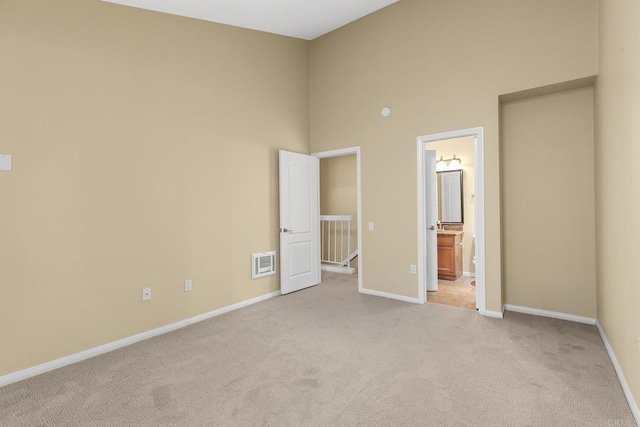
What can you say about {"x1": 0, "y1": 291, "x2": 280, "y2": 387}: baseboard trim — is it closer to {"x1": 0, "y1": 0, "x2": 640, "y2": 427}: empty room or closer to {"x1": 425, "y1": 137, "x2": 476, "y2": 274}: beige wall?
{"x1": 0, "y1": 0, "x2": 640, "y2": 427}: empty room

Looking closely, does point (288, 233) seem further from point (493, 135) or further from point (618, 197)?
point (618, 197)

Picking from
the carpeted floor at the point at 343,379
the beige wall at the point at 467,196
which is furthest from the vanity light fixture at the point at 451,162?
the carpeted floor at the point at 343,379

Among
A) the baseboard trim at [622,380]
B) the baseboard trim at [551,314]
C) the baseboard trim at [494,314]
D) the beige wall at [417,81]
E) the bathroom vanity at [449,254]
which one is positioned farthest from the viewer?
the bathroom vanity at [449,254]

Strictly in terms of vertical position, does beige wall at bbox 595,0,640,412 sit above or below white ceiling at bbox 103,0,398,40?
below

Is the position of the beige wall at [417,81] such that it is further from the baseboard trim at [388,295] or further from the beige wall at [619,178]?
the beige wall at [619,178]

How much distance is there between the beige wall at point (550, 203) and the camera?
332cm

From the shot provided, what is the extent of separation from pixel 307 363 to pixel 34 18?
11.3 ft

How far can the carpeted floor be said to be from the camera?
1.94 meters

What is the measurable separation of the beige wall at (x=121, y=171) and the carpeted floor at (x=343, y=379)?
478 mm

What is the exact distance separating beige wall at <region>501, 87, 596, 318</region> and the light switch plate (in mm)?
4613

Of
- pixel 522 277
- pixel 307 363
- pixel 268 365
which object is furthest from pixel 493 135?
pixel 268 365

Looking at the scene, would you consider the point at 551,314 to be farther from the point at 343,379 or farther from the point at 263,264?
the point at 263,264

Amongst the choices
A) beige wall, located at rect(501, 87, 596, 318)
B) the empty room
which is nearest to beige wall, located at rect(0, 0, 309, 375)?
the empty room

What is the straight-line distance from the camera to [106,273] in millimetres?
2895
